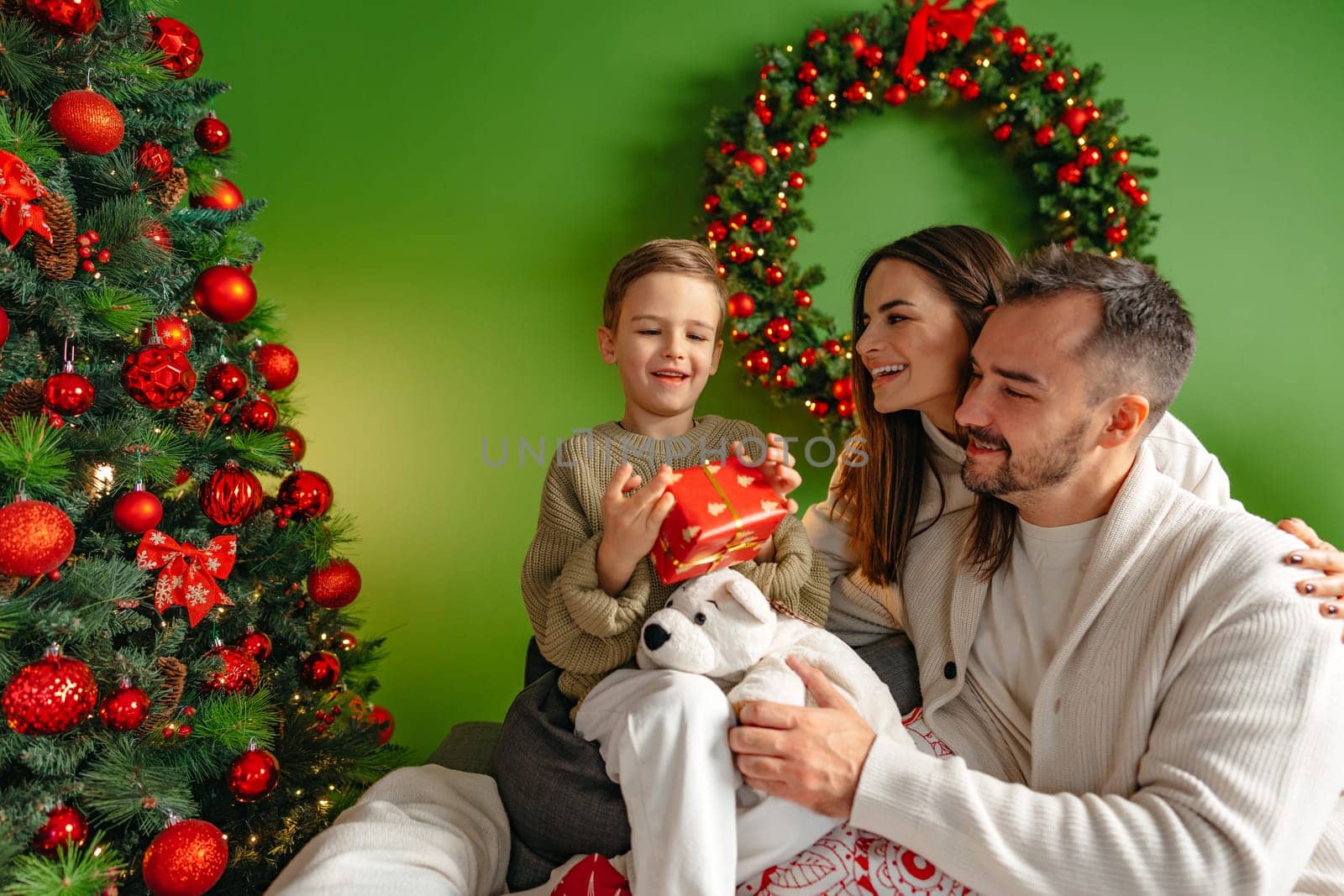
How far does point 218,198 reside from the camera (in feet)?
6.52

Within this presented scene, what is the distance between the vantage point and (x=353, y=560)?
2.98 m

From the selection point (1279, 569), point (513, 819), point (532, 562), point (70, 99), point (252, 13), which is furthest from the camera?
point (252, 13)

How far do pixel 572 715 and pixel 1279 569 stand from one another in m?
1.30

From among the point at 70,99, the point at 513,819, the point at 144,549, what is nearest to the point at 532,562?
the point at 513,819

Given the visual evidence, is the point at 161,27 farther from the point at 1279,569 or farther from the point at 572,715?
the point at 1279,569

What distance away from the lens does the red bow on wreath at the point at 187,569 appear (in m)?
1.71

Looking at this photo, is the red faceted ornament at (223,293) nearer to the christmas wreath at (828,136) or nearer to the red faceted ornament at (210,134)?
the red faceted ornament at (210,134)

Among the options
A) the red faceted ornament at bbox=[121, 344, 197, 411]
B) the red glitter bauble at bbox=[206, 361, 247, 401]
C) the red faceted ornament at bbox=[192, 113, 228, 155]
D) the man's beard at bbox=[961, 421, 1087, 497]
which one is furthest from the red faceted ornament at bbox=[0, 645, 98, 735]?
the man's beard at bbox=[961, 421, 1087, 497]

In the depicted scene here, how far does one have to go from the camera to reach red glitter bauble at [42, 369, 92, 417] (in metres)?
1.50

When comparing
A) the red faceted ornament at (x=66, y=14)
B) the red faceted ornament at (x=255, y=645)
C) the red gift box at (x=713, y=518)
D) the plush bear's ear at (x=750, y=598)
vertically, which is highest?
the red faceted ornament at (x=66, y=14)

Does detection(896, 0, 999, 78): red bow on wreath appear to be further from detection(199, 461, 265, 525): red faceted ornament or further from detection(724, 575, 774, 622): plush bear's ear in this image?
detection(199, 461, 265, 525): red faceted ornament

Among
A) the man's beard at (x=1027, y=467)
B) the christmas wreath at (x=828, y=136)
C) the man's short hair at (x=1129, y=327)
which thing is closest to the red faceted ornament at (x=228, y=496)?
the christmas wreath at (x=828, y=136)

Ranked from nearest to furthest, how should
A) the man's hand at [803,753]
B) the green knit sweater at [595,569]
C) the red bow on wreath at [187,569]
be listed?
the man's hand at [803,753]
the green knit sweater at [595,569]
the red bow on wreath at [187,569]

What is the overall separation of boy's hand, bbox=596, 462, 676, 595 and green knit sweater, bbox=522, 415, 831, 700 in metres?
0.05
